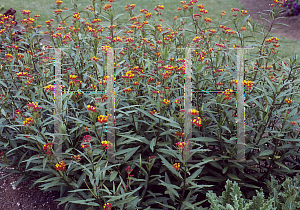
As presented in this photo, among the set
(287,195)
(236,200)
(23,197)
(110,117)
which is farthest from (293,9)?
(23,197)

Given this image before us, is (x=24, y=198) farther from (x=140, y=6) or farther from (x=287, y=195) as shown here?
(x=140, y=6)

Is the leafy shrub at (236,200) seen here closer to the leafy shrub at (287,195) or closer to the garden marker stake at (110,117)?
the leafy shrub at (287,195)

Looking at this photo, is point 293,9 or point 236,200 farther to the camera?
point 293,9

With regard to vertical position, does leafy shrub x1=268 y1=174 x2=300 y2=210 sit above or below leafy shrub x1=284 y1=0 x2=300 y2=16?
below

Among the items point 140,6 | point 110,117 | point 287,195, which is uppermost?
point 140,6

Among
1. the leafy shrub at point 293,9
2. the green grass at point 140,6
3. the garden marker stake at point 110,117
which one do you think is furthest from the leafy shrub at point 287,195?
the leafy shrub at point 293,9

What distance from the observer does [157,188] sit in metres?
2.43

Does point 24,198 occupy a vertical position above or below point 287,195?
below

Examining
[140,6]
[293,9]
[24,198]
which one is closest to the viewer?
[24,198]

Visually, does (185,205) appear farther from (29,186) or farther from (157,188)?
(29,186)

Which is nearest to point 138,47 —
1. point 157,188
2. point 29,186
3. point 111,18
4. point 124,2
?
point 111,18

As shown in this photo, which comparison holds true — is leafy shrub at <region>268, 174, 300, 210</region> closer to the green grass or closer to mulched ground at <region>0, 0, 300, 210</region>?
mulched ground at <region>0, 0, 300, 210</region>

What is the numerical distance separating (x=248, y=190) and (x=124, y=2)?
11.0 m

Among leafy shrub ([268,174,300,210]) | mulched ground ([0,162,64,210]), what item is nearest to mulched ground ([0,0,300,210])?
mulched ground ([0,162,64,210])
